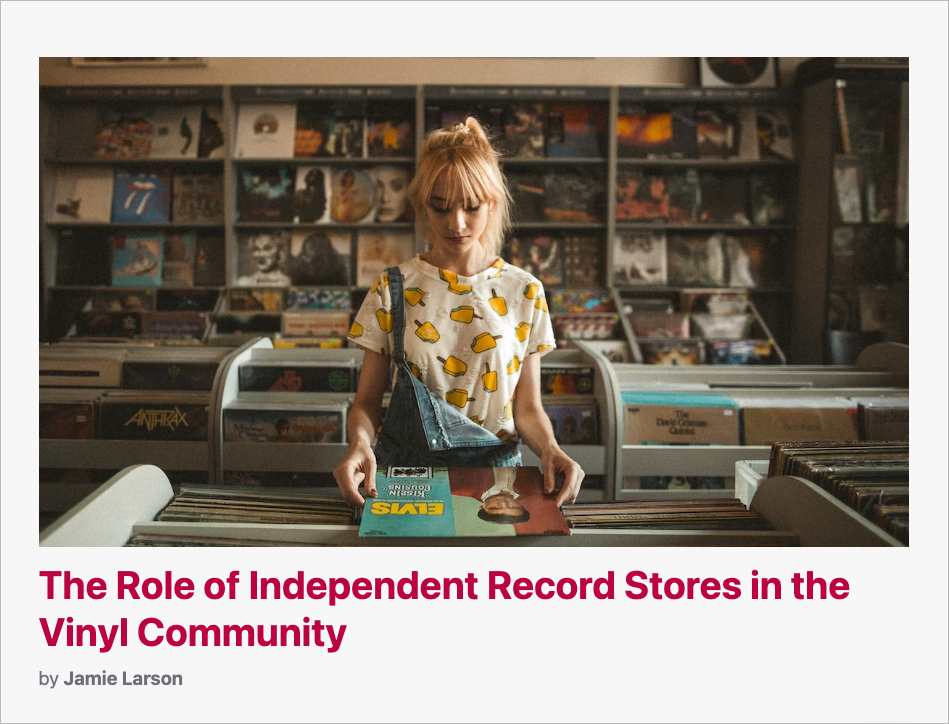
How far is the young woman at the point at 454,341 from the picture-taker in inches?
48.2

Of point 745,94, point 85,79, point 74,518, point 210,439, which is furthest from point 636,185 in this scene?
point 74,518

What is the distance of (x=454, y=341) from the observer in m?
1.26

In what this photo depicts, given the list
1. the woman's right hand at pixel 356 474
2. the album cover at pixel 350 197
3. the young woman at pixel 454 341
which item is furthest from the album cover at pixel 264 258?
the woman's right hand at pixel 356 474

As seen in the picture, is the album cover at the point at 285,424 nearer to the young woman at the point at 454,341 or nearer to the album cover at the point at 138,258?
the young woman at the point at 454,341

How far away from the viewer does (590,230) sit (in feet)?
14.3

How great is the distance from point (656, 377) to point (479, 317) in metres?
1.29

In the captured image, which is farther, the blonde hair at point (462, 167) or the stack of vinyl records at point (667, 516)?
the blonde hair at point (462, 167)

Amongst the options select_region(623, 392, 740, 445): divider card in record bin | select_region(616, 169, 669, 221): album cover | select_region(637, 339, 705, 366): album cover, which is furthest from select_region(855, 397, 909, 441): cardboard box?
select_region(616, 169, 669, 221): album cover

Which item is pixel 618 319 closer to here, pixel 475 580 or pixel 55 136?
pixel 475 580

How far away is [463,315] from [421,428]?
225mm

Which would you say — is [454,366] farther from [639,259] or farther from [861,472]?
[639,259]

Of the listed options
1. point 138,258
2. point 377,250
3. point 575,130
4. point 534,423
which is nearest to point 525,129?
point 575,130

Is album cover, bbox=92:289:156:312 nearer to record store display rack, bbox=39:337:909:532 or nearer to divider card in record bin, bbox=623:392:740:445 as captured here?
record store display rack, bbox=39:337:909:532

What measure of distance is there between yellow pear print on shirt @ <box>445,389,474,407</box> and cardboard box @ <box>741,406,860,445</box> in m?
1.17
